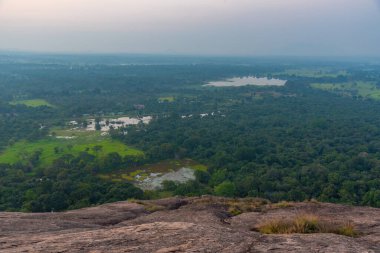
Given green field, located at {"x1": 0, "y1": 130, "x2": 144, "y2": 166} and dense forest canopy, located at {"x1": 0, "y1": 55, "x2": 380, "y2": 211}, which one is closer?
dense forest canopy, located at {"x1": 0, "y1": 55, "x2": 380, "y2": 211}

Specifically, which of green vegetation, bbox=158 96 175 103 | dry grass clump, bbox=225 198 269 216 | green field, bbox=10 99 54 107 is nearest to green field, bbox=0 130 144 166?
green field, bbox=10 99 54 107

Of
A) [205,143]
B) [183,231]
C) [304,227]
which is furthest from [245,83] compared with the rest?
[183,231]

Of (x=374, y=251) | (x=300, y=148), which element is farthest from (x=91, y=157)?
(x=374, y=251)

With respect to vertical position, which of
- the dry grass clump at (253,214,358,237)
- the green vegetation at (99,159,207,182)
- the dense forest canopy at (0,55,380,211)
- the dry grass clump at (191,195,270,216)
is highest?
the dry grass clump at (253,214,358,237)

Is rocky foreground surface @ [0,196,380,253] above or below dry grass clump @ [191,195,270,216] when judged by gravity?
above

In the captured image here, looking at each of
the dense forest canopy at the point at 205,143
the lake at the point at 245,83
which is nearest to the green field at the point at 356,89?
the dense forest canopy at the point at 205,143

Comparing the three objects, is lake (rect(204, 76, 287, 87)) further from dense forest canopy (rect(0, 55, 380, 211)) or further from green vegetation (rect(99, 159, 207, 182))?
green vegetation (rect(99, 159, 207, 182))

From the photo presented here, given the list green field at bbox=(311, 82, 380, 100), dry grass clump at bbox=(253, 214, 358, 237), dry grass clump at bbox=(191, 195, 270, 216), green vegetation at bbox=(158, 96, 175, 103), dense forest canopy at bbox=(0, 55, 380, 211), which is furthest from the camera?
green field at bbox=(311, 82, 380, 100)
